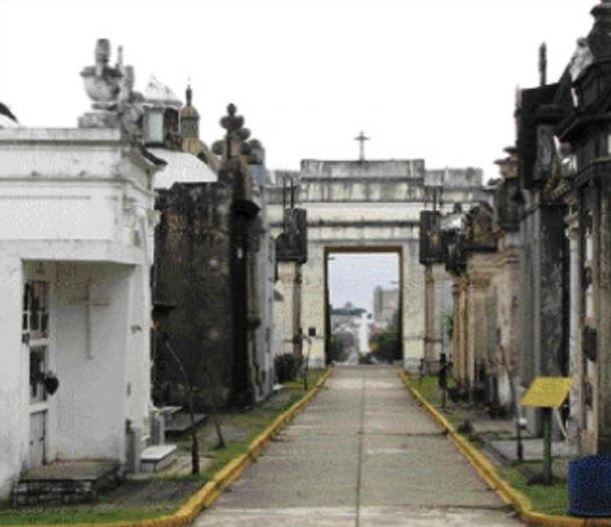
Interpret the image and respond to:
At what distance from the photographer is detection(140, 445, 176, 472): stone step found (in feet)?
56.6

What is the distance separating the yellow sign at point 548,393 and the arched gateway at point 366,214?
44.2m

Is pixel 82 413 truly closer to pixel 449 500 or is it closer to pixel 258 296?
pixel 449 500

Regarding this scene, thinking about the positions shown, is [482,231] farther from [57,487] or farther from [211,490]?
[57,487]

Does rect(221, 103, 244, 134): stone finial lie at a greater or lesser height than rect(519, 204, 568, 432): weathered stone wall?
greater

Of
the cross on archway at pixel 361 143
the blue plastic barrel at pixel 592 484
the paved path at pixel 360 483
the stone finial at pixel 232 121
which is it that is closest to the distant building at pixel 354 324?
the cross on archway at pixel 361 143

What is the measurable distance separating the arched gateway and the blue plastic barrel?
4697cm

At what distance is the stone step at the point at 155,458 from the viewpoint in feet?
56.6

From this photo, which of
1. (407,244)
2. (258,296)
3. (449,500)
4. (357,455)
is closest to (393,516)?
(449,500)

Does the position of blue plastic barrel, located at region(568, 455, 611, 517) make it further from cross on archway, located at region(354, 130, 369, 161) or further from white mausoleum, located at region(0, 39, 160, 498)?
cross on archway, located at region(354, 130, 369, 161)

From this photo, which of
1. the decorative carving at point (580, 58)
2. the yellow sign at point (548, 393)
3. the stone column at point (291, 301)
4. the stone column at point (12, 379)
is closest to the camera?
the stone column at point (12, 379)

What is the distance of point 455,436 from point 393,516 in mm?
10063

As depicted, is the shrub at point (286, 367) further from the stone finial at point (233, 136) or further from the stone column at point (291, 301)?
the stone finial at point (233, 136)

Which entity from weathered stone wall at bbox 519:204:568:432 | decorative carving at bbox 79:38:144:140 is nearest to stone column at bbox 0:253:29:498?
decorative carving at bbox 79:38:144:140

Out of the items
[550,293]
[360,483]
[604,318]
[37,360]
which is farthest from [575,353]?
[37,360]
